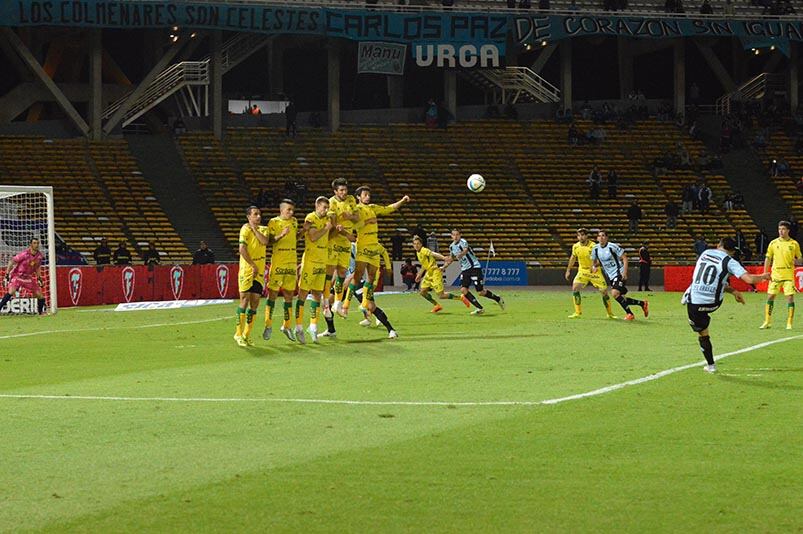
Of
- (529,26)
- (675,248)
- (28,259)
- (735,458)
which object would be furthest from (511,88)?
(735,458)

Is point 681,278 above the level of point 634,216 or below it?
below

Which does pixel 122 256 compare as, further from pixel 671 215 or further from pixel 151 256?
pixel 671 215

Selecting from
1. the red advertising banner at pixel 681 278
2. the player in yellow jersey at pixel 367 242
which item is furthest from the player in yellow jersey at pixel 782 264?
the red advertising banner at pixel 681 278

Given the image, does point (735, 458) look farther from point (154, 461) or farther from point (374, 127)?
point (374, 127)

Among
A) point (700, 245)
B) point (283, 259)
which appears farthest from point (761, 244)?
point (283, 259)

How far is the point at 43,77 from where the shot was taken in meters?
54.7

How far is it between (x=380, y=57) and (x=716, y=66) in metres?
16.8

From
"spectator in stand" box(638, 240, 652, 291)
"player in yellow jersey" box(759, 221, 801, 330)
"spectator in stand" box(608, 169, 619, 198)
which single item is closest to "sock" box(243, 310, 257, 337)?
"player in yellow jersey" box(759, 221, 801, 330)

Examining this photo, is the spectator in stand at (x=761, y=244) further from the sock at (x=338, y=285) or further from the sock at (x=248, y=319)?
the sock at (x=248, y=319)

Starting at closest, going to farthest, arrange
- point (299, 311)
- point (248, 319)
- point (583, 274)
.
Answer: point (248, 319)
point (299, 311)
point (583, 274)

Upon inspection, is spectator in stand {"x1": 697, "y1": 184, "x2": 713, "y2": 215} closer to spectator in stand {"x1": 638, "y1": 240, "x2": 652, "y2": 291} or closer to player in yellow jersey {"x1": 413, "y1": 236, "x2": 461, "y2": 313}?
spectator in stand {"x1": 638, "y1": 240, "x2": 652, "y2": 291}

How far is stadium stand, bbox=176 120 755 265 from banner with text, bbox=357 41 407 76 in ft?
8.59

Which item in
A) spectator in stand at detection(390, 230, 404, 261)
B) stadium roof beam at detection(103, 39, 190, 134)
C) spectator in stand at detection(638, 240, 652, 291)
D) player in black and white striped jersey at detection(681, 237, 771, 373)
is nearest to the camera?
player in black and white striped jersey at detection(681, 237, 771, 373)

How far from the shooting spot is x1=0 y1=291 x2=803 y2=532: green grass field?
8414 millimetres
